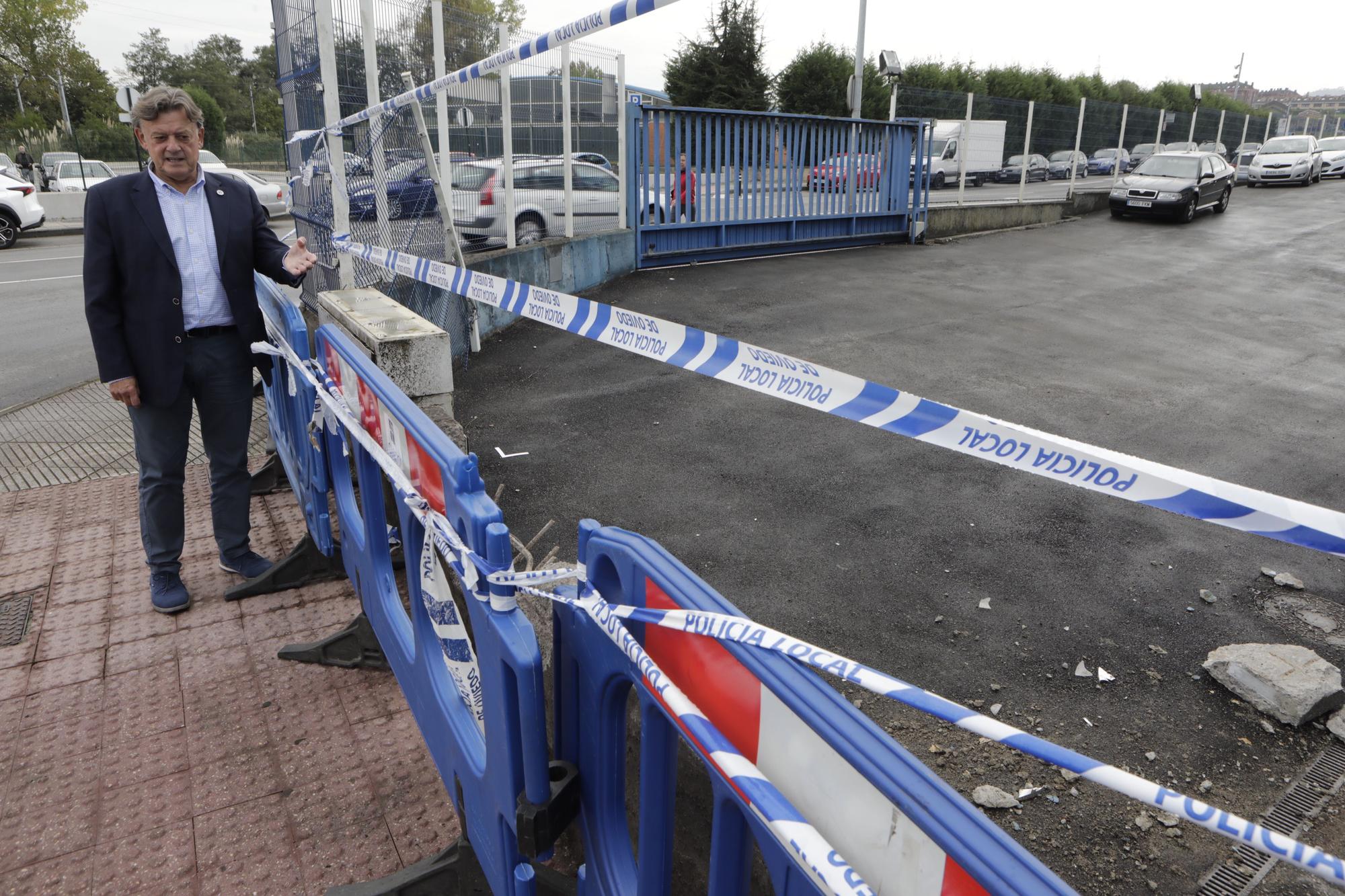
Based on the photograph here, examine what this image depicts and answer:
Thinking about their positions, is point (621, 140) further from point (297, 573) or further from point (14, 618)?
point (14, 618)

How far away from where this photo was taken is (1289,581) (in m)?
4.31

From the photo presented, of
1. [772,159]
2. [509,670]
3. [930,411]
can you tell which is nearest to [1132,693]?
[930,411]

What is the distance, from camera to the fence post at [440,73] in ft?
25.1

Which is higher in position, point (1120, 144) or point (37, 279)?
point (1120, 144)

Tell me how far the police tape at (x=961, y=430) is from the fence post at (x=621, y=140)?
8666mm

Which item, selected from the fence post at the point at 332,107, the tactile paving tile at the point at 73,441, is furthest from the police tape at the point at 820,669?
the fence post at the point at 332,107

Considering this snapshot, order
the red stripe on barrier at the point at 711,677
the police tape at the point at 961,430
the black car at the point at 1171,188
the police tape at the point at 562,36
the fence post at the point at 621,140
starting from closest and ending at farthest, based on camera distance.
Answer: the red stripe on barrier at the point at 711,677 → the police tape at the point at 961,430 → the police tape at the point at 562,36 → the fence post at the point at 621,140 → the black car at the point at 1171,188

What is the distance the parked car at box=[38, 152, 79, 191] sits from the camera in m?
29.6

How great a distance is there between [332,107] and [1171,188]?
18934 mm

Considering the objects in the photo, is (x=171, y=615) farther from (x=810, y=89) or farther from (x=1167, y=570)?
(x=810, y=89)

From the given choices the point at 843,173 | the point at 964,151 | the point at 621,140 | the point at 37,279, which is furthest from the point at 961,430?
the point at 964,151

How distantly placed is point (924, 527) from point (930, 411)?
3.17 m

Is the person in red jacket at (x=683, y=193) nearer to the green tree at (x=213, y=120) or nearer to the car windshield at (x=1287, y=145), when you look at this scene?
the car windshield at (x=1287, y=145)

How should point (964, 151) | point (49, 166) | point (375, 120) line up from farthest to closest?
point (49, 166)
point (964, 151)
point (375, 120)
